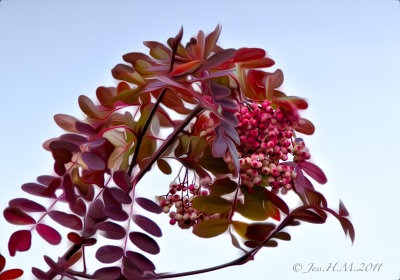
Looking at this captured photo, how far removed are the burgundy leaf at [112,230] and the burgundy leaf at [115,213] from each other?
1 centimetres

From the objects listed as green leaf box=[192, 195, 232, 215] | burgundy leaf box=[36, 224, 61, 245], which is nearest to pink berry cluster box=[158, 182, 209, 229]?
green leaf box=[192, 195, 232, 215]

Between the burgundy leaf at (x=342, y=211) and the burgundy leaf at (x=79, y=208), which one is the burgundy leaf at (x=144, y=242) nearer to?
the burgundy leaf at (x=79, y=208)

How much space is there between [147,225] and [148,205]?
2 cm

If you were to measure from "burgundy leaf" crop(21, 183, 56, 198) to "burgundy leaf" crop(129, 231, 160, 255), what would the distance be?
105mm

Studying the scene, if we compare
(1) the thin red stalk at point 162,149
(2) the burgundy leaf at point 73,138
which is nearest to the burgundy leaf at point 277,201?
(1) the thin red stalk at point 162,149

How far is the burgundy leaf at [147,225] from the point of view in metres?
0.48

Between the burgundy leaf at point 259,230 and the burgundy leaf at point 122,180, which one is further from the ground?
the burgundy leaf at point 122,180

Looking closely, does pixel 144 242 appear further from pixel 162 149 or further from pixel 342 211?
pixel 342 211

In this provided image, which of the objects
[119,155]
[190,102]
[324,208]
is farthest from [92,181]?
[324,208]

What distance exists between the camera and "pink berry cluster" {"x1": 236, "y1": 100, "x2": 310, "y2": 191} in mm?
473

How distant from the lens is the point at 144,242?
0.48m

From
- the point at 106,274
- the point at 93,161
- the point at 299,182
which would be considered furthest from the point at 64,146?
the point at 299,182

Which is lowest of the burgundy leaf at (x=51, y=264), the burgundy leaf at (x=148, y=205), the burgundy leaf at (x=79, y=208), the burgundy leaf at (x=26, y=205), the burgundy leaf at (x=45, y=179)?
the burgundy leaf at (x=51, y=264)

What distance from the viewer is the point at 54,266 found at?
17.7 inches
